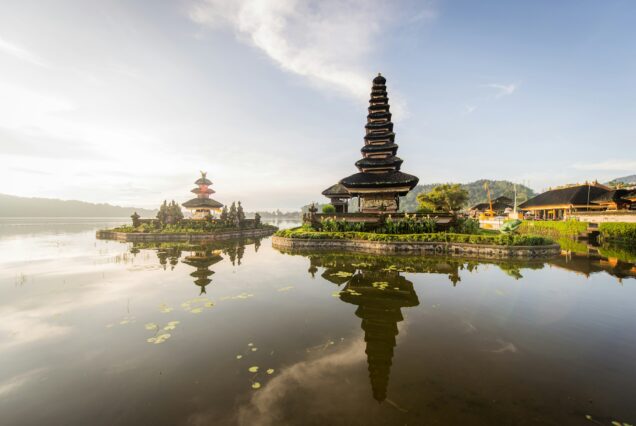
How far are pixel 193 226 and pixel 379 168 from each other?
24.1m

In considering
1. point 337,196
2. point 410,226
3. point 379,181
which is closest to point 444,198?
point 337,196

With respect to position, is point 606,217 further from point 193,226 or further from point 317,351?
point 193,226

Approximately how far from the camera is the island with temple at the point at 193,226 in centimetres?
3034

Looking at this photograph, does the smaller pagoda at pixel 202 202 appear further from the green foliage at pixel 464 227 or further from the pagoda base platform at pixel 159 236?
the green foliage at pixel 464 227

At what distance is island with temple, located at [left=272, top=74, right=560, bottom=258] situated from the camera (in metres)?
19.1

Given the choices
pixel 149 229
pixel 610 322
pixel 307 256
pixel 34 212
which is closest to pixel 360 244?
pixel 307 256

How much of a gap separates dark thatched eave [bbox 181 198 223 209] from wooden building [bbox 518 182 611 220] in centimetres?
4883

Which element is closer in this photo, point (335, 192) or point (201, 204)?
point (335, 192)

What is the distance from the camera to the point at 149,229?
106ft

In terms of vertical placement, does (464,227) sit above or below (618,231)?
above

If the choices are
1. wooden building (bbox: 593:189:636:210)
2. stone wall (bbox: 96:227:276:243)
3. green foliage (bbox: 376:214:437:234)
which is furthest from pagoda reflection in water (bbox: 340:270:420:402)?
wooden building (bbox: 593:189:636:210)

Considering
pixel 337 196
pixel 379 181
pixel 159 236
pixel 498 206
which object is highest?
pixel 379 181

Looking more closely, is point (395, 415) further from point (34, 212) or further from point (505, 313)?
point (34, 212)

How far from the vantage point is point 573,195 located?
3622cm
